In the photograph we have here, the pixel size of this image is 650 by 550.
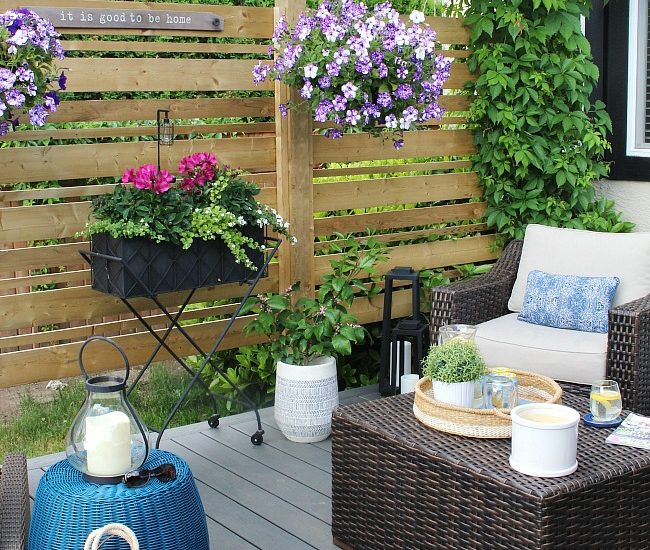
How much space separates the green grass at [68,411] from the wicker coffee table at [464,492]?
1.87 m

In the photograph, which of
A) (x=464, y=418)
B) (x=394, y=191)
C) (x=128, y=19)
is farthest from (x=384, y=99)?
(x=464, y=418)

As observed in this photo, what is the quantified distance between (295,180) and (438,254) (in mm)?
937

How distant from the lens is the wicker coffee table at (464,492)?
230cm

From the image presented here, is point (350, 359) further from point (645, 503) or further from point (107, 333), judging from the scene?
point (645, 503)

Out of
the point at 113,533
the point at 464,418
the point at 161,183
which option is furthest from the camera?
the point at 161,183

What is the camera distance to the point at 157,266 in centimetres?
333

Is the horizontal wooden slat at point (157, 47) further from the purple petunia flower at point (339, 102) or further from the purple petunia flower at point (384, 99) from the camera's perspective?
the purple petunia flower at point (384, 99)

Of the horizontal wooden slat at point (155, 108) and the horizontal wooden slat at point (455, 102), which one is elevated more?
the horizontal wooden slat at point (455, 102)

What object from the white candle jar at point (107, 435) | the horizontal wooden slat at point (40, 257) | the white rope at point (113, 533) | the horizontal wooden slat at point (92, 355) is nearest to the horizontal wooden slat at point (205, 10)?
the horizontal wooden slat at point (40, 257)

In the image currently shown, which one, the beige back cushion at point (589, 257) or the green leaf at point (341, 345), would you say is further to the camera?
the beige back cushion at point (589, 257)

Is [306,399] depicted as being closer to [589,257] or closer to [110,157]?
[110,157]

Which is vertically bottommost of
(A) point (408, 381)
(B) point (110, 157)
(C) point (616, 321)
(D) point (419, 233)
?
(A) point (408, 381)

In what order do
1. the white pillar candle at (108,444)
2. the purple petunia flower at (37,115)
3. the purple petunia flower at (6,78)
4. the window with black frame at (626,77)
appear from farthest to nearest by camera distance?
the window with black frame at (626,77) → the purple petunia flower at (37,115) → the purple petunia flower at (6,78) → the white pillar candle at (108,444)

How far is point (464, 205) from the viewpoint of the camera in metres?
4.74
